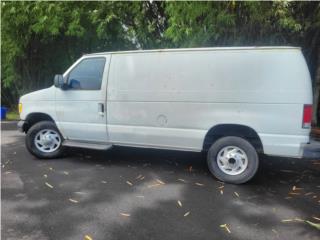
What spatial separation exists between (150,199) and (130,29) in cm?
637

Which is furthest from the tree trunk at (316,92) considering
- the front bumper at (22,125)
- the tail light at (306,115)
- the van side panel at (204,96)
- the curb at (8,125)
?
the curb at (8,125)

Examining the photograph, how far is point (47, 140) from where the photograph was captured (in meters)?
6.28

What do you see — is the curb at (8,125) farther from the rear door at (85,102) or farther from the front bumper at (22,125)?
the rear door at (85,102)

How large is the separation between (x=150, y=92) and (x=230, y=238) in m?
2.74

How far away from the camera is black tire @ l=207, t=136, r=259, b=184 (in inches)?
194

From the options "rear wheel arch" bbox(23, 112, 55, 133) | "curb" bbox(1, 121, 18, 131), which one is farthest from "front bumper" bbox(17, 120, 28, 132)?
"curb" bbox(1, 121, 18, 131)

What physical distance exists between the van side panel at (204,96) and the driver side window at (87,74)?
26 cm

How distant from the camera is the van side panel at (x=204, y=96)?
→ 4.66 m

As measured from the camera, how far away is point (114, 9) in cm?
917

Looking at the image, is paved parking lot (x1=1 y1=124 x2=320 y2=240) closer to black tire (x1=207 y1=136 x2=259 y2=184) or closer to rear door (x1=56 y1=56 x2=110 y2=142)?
black tire (x1=207 y1=136 x2=259 y2=184)

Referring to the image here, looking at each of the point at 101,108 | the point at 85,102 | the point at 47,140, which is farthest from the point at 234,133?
the point at 47,140

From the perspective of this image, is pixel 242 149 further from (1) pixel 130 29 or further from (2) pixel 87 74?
(1) pixel 130 29

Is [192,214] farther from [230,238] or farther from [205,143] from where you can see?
[205,143]

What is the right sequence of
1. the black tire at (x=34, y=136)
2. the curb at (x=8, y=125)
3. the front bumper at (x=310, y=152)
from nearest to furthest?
1. the front bumper at (x=310, y=152)
2. the black tire at (x=34, y=136)
3. the curb at (x=8, y=125)
